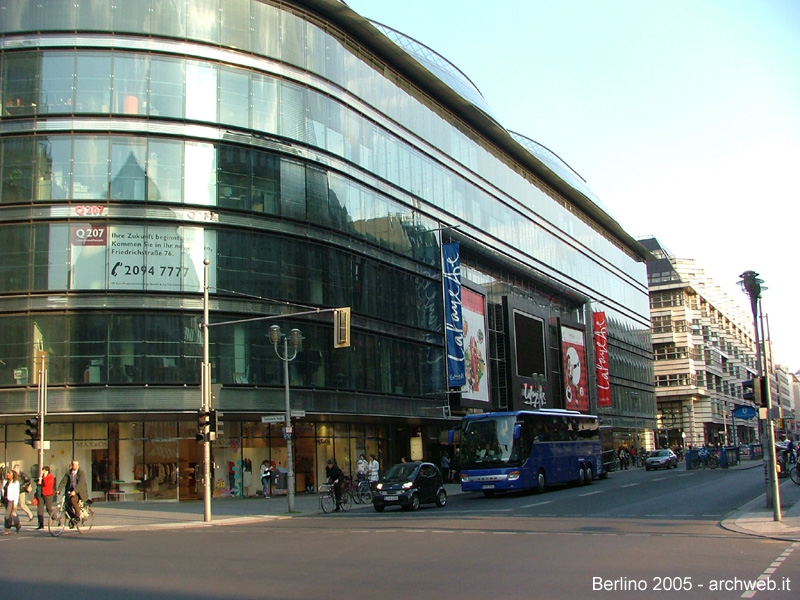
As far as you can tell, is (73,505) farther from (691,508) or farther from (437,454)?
(437,454)

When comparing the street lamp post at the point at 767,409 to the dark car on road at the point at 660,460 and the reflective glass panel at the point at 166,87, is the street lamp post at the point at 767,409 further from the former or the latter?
the dark car on road at the point at 660,460

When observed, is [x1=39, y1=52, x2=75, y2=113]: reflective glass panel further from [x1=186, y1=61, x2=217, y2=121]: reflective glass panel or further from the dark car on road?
the dark car on road

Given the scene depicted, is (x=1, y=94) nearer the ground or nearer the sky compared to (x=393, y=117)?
nearer the ground

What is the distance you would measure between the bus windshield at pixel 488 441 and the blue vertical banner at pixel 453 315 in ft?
54.4

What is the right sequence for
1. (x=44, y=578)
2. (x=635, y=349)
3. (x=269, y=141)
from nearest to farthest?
1. (x=44, y=578)
2. (x=269, y=141)
3. (x=635, y=349)

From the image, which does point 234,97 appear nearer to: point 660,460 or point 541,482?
point 541,482

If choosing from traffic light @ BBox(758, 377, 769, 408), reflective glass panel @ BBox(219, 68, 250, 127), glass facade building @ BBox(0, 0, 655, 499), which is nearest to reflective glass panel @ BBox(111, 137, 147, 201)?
glass facade building @ BBox(0, 0, 655, 499)

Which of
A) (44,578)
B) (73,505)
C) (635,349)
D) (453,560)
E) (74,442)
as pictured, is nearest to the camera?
(44,578)

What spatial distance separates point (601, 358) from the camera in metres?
84.1

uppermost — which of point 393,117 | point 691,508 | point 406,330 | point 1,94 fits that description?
point 393,117

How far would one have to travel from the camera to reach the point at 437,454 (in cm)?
5416

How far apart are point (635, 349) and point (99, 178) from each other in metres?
76.5

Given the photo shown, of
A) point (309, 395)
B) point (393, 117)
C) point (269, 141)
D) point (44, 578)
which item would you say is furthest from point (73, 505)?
point (393, 117)

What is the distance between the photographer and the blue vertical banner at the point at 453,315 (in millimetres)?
51625
